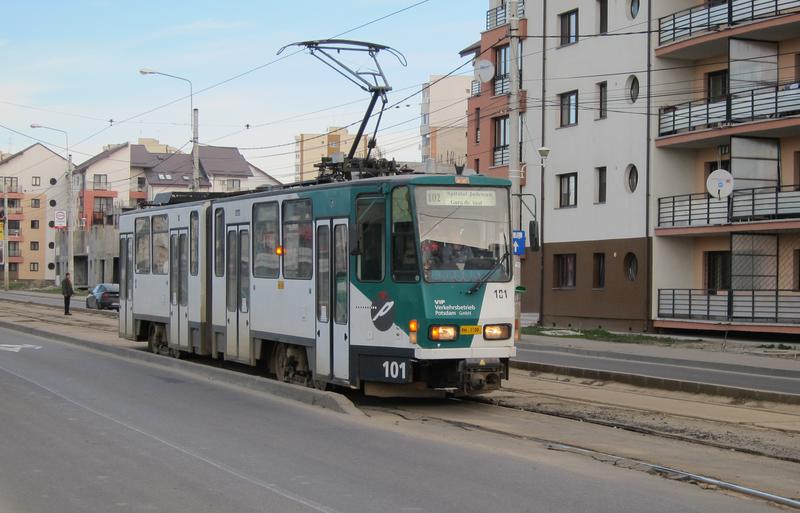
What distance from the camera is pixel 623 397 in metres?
16.3

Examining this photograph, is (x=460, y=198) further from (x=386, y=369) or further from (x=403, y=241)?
(x=386, y=369)

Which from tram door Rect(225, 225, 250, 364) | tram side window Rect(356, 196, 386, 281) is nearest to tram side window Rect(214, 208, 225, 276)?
tram door Rect(225, 225, 250, 364)

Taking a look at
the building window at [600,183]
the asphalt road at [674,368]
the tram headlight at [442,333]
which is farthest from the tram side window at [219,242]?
the building window at [600,183]

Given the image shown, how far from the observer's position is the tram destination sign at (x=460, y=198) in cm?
1375

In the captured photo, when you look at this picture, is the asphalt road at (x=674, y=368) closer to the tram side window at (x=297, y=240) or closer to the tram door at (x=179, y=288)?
the tram side window at (x=297, y=240)

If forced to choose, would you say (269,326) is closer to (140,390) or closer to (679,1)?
(140,390)

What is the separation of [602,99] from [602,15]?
3.35 metres

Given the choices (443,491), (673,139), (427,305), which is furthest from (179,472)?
(673,139)

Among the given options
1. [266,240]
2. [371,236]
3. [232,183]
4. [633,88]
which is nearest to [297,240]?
[266,240]

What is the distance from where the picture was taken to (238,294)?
1816 cm

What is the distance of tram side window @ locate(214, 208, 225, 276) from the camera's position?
19.0 metres

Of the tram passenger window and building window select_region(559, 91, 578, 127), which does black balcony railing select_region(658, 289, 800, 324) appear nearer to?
building window select_region(559, 91, 578, 127)

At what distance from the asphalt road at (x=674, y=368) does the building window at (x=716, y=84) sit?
1306 centimetres

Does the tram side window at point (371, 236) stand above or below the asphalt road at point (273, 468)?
above
